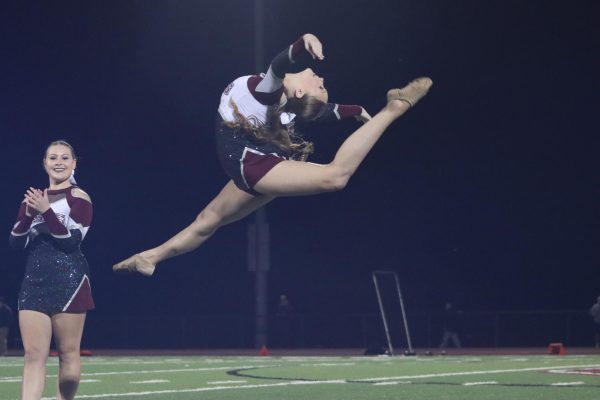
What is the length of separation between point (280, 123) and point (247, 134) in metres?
0.23

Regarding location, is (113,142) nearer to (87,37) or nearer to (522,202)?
(87,37)

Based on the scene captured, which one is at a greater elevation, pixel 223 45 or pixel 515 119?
pixel 223 45

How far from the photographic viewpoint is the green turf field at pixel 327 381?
34.5 ft

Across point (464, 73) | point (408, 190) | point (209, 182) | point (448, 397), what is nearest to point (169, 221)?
point (209, 182)

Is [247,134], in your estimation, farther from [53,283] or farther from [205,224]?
[53,283]

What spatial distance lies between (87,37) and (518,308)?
47.9ft

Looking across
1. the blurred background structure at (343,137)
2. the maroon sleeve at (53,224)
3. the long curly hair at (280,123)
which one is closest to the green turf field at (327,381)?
the maroon sleeve at (53,224)

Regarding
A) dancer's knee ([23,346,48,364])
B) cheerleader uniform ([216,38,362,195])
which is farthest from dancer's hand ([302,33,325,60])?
dancer's knee ([23,346,48,364])

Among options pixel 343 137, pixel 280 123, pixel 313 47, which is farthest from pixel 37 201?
pixel 343 137

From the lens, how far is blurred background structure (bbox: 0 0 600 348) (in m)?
31.9

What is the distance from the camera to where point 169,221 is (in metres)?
33.3

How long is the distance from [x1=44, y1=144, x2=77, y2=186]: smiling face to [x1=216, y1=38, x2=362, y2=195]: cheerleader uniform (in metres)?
1.01

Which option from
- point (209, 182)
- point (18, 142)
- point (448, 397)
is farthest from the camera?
point (209, 182)

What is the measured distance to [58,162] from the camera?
715cm
